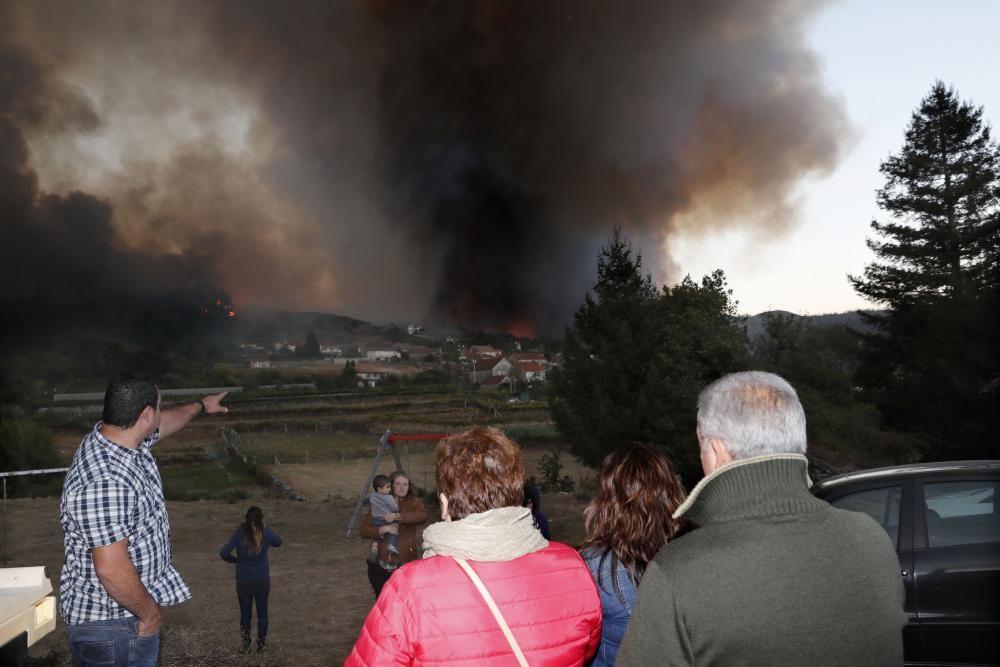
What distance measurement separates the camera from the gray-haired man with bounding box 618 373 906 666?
1.21m

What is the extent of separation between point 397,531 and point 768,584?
4.87 metres

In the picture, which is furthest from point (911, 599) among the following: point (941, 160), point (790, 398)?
point (941, 160)

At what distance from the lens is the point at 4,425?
29.8m

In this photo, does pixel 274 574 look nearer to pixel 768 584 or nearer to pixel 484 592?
pixel 484 592

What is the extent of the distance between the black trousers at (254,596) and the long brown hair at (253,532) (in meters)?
0.33

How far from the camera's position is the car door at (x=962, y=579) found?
12.4 ft

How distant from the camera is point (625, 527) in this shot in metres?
2.31

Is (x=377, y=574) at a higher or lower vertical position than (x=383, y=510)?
lower

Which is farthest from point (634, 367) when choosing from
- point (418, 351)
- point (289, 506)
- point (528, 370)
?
point (418, 351)

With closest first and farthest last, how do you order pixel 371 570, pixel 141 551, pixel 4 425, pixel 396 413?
pixel 141 551, pixel 371 570, pixel 4 425, pixel 396 413

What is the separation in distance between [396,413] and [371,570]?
140 ft

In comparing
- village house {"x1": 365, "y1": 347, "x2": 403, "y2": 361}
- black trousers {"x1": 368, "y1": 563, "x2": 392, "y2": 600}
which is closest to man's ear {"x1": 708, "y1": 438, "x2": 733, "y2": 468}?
black trousers {"x1": 368, "y1": 563, "x2": 392, "y2": 600}

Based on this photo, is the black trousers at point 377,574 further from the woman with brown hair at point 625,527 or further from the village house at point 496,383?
the village house at point 496,383

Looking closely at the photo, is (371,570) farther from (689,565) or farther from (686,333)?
(686,333)
